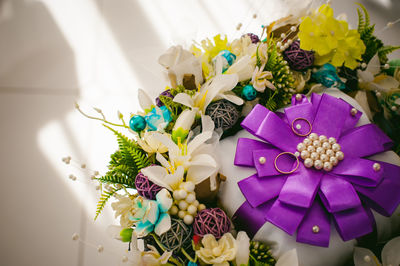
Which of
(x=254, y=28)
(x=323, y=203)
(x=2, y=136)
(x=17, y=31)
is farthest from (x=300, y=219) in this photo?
(x=17, y=31)

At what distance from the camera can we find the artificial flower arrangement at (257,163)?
0.63 metres

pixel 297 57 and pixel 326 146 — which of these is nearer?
pixel 326 146

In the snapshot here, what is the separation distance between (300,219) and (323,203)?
6cm

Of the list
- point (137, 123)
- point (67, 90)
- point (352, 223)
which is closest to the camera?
point (352, 223)

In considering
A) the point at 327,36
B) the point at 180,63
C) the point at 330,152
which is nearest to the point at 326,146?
the point at 330,152

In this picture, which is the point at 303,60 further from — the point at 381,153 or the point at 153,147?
the point at 153,147

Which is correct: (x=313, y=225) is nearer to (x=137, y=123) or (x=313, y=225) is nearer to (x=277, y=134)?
(x=277, y=134)

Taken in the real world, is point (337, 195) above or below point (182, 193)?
below

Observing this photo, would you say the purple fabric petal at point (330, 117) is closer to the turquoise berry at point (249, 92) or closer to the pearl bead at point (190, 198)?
the turquoise berry at point (249, 92)

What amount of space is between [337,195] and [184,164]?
12.2 inches

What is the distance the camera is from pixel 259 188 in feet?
2.16

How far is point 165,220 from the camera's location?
2.05 ft

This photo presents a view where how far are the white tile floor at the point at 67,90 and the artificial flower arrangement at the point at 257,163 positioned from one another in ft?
1.36

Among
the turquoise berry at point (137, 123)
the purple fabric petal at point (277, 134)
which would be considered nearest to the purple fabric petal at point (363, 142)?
the purple fabric petal at point (277, 134)
